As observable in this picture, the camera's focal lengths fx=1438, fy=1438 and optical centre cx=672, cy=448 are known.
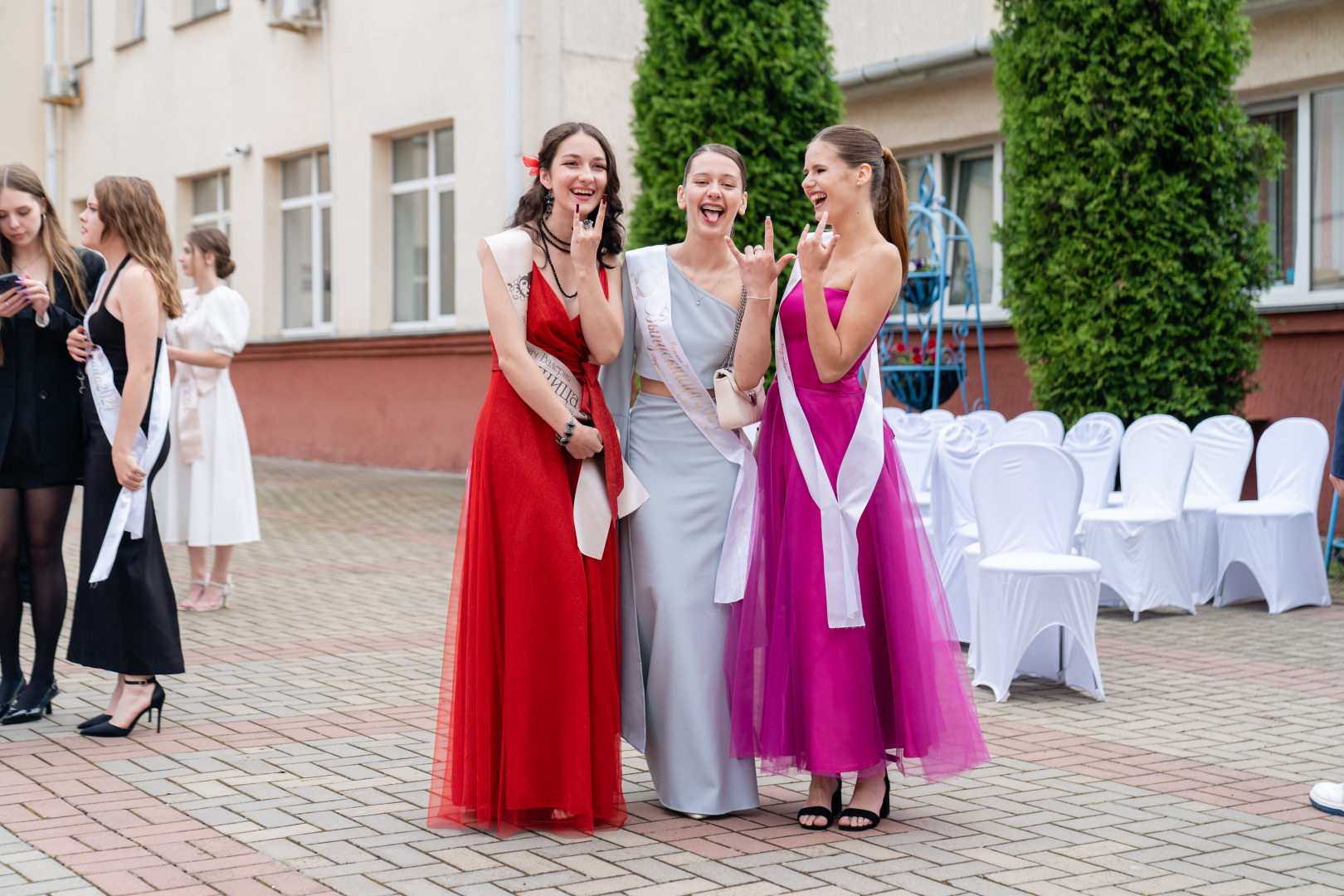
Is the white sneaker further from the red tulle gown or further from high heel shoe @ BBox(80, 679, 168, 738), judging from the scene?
high heel shoe @ BBox(80, 679, 168, 738)

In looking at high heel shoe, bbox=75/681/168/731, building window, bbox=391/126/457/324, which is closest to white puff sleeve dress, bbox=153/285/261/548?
high heel shoe, bbox=75/681/168/731

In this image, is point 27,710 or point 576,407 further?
point 27,710

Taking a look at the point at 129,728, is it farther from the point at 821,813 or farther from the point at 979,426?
the point at 979,426

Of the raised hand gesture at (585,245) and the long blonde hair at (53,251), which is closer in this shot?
the raised hand gesture at (585,245)

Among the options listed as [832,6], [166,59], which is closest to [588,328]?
[832,6]

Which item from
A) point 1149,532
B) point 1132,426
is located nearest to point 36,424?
point 1149,532

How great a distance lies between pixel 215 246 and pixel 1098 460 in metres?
5.32

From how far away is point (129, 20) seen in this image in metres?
22.0

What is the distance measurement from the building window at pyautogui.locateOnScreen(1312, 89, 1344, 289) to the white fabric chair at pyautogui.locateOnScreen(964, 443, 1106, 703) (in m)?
5.94

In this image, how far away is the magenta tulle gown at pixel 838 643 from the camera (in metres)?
3.94

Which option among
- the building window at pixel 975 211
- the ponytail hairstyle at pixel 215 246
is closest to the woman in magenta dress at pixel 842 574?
the ponytail hairstyle at pixel 215 246

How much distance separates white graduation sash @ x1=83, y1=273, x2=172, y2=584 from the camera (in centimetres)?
493

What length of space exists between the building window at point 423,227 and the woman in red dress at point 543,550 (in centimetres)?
1262

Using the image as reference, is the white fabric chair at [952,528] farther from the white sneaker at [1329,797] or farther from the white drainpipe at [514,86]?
the white drainpipe at [514,86]
